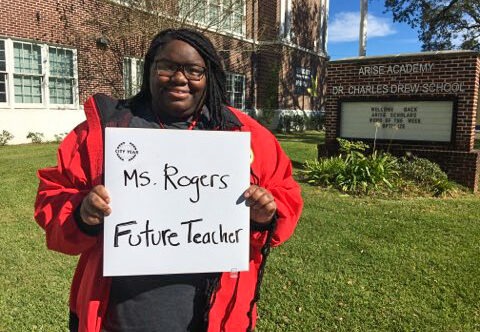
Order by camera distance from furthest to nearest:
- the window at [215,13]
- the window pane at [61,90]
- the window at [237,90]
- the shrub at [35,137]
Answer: the window at [237,90]
the window at [215,13]
the window pane at [61,90]
the shrub at [35,137]

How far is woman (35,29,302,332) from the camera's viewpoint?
57.0 inches

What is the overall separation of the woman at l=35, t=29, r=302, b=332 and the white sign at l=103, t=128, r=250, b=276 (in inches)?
2.6

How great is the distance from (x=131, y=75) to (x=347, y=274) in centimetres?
1322

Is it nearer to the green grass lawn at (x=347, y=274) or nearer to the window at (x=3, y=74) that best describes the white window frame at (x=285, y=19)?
the window at (x=3, y=74)

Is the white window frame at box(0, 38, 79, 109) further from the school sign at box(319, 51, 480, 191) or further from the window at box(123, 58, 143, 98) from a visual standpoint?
the school sign at box(319, 51, 480, 191)

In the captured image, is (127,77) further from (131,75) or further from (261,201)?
(261,201)

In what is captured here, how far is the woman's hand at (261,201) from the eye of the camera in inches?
58.9

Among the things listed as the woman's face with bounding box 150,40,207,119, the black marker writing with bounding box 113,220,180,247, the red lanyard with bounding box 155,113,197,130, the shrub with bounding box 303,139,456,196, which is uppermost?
the woman's face with bounding box 150,40,207,119

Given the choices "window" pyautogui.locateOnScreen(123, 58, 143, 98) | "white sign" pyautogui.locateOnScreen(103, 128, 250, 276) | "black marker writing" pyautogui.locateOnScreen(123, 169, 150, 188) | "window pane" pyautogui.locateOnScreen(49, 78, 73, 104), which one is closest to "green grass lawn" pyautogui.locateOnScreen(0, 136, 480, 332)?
"white sign" pyautogui.locateOnScreen(103, 128, 250, 276)

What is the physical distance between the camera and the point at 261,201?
4.92ft

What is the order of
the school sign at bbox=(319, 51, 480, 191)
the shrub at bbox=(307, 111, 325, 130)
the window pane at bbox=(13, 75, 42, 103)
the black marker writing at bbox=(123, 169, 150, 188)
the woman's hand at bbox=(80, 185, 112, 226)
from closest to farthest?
the woman's hand at bbox=(80, 185, 112, 226), the black marker writing at bbox=(123, 169, 150, 188), the school sign at bbox=(319, 51, 480, 191), the window pane at bbox=(13, 75, 42, 103), the shrub at bbox=(307, 111, 325, 130)

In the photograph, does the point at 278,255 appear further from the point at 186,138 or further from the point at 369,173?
the point at 369,173

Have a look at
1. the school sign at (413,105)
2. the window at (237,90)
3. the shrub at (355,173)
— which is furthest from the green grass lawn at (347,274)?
the window at (237,90)

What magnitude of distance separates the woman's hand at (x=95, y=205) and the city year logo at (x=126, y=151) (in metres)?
0.12
